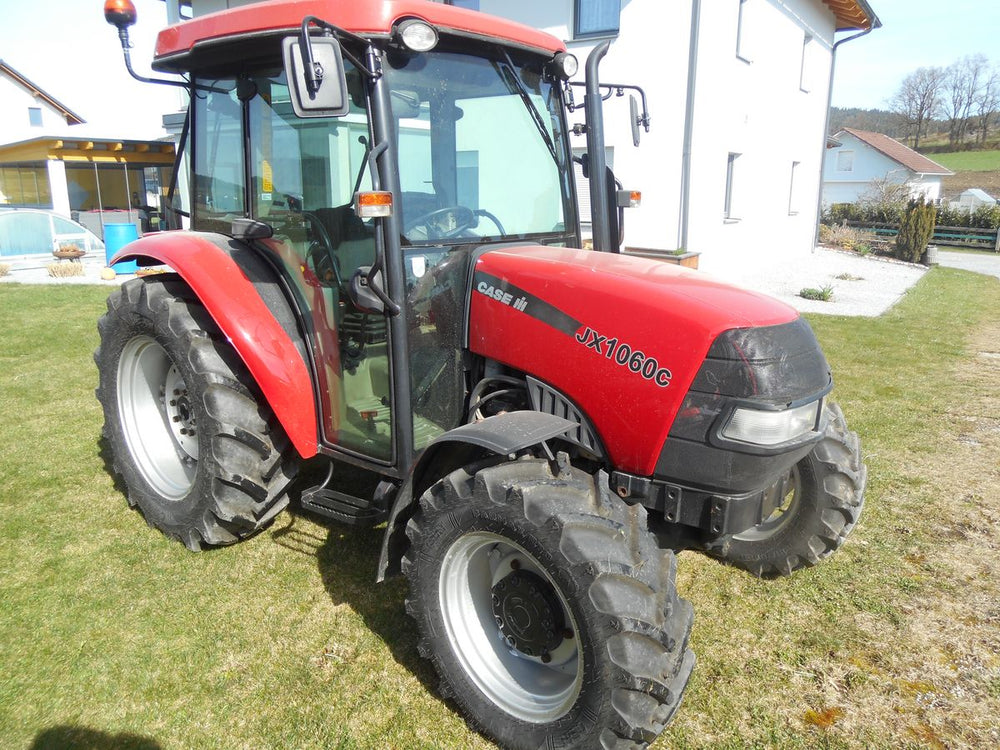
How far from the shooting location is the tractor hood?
2221 millimetres

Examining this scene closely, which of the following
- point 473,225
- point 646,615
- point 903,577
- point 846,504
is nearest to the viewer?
point 646,615

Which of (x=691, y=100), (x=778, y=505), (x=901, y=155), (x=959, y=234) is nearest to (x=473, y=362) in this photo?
(x=778, y=505)

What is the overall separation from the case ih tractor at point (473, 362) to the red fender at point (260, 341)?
1cm

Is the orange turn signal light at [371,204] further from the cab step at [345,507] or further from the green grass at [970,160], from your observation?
the green grass at [970,160]

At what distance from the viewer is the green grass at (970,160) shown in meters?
47.8

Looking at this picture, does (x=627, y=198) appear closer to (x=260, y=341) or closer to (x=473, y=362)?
(x=473, y=362)

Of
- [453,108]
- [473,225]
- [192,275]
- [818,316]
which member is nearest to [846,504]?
[473,225]

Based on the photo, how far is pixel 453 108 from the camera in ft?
8.81

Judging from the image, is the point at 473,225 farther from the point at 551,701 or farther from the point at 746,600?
the point at 746,600

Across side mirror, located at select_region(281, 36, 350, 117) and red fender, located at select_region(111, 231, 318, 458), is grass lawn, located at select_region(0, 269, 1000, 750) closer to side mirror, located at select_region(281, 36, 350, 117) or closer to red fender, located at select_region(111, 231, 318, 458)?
red fender, located at select_region(111, 231, 318, 458)

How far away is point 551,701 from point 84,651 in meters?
1.79

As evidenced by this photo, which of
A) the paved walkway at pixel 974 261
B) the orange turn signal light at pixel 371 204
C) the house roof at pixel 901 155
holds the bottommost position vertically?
the paved walkway at pixel 974 261

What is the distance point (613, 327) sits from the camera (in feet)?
7.61

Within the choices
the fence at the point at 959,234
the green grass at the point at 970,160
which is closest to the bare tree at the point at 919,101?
the green grass at the point at 970,160
